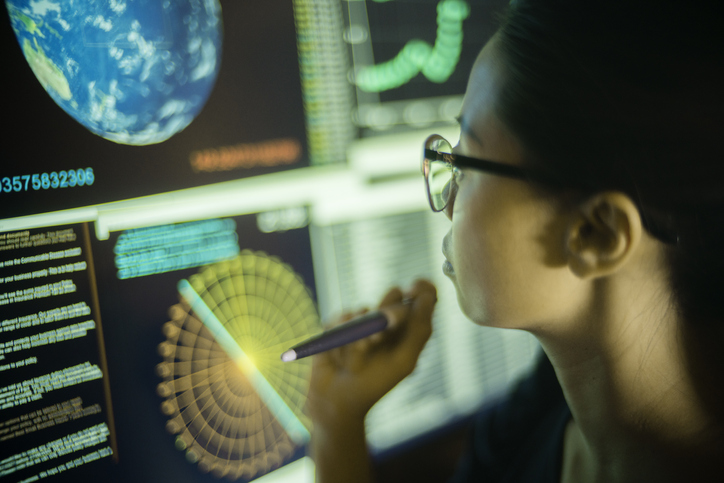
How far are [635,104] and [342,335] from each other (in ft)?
1.27

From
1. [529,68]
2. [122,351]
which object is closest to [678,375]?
[529,68]

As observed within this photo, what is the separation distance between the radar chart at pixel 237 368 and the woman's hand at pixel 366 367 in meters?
0.04

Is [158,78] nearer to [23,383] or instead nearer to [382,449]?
[23,383]

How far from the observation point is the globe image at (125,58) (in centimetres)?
44

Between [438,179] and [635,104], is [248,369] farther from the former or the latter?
[635,104]

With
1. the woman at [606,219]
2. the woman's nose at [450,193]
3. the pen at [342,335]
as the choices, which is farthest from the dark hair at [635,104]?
the pen at [342,335]

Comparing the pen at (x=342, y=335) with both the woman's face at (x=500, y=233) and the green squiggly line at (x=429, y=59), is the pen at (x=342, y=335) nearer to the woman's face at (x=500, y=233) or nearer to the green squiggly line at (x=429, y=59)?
the woman's face at (x=500, y=233)

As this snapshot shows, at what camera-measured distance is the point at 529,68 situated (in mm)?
425

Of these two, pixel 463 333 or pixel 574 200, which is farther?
pixel 463 333

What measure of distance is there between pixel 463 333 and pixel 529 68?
52 centimetres

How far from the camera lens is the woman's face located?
458 millimetres

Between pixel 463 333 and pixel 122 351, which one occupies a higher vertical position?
pixel 122 351

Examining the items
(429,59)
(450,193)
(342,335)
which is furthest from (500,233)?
(429,59)

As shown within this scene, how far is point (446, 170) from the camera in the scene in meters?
0.58
